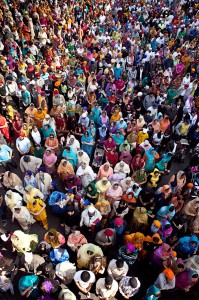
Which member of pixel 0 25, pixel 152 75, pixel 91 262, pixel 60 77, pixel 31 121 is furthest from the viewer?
pixel 0 25

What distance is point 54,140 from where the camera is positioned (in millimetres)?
7824

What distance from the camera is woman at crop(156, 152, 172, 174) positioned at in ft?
24.3

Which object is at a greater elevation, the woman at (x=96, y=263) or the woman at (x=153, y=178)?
the woman at (x=153, y=178)

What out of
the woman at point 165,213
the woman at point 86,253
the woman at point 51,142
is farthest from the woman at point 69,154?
the woman at point 165,213

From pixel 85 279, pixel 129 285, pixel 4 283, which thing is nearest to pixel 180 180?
pixel 129 285

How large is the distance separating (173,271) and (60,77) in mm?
7559

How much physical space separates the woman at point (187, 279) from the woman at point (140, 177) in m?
2.43

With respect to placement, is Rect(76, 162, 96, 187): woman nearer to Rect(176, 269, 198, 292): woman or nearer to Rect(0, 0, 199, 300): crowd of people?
Rect(0, 0, 199, 300): crowd of people

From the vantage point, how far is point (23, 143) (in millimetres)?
7715

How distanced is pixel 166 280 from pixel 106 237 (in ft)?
4.77

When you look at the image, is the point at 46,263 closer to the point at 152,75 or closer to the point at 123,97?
the point at 123,97

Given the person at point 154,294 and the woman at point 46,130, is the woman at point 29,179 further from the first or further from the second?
the person at point 154,294

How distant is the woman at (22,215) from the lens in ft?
20.2

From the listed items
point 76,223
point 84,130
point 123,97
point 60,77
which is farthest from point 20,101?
point 76,223
